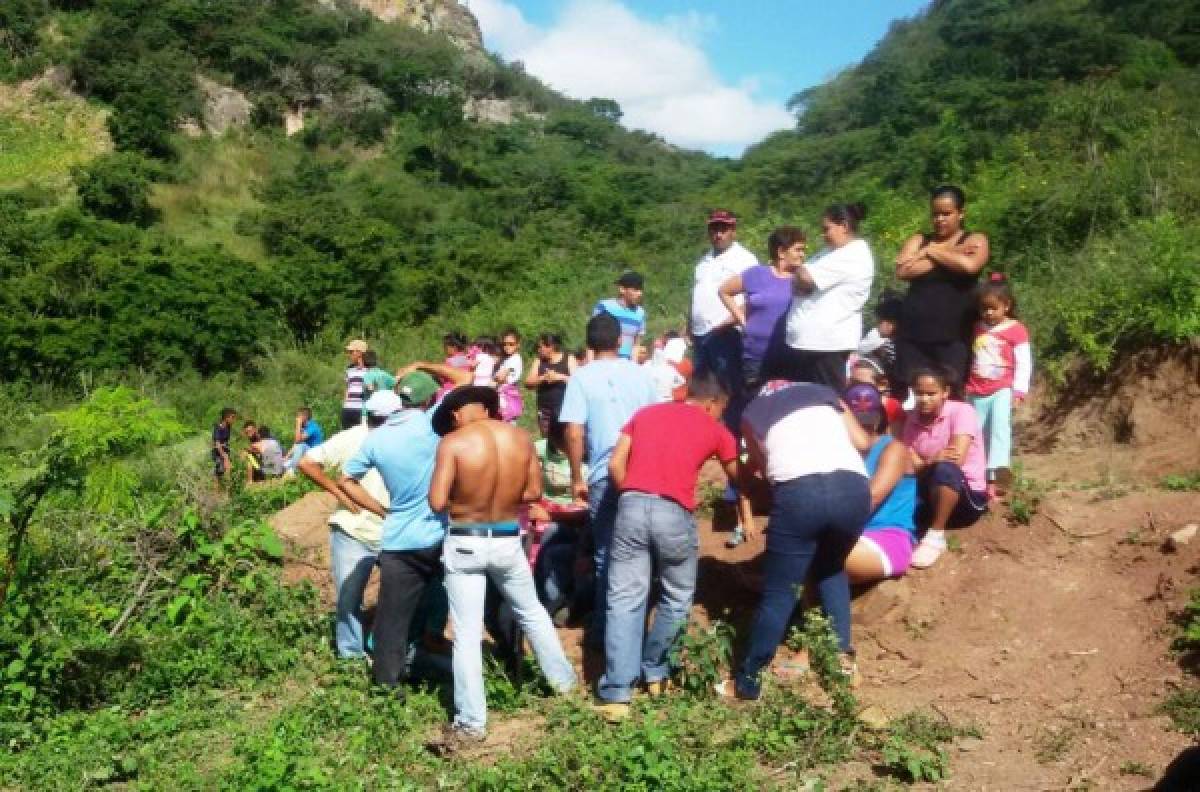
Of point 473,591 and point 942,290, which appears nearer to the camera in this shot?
point 473,591

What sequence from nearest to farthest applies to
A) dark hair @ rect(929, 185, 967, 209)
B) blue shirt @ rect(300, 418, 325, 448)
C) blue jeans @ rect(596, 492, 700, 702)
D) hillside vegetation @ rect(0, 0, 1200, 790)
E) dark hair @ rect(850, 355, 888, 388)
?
blue jeans @ rect(596, 492, 700, 702)
hillside vegetation @ rect(0, 0, 1200, 790)
dark hair @ rect(929, 185, 967, 209)
dark hair @ rect(850, 355, 888, 388)
blue shirt @ rect(300, 418, 325, 448)

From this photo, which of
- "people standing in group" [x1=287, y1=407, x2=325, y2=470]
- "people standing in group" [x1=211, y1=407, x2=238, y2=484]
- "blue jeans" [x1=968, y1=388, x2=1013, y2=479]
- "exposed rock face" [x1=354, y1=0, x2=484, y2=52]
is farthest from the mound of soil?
"exposed rock face" [x1=354, y1=0, x2=484, y2=52]

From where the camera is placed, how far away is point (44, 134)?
4069 centimetres

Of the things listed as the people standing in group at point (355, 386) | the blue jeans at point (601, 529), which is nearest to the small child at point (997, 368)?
the blue jeans at point (601, 529)

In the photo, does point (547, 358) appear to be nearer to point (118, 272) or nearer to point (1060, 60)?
point (118, 272)

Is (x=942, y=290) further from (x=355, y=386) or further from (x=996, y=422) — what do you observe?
A: (x=355, y=386)

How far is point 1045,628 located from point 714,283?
2.72 meters

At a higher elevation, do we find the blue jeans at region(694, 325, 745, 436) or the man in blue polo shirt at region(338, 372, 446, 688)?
the blue jeans at region(694, 325, 745, 436)

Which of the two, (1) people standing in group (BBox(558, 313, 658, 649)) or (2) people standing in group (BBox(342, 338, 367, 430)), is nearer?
(1) people standing in group (BBox(558, 313, 658, 649))

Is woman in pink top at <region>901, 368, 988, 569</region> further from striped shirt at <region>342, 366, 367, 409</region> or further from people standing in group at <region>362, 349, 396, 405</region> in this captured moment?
striped shirt at <region>342, 366, 367, 409</region>

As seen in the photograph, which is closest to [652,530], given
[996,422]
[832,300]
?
[832,300]

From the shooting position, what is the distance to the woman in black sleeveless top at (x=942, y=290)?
18.1ft

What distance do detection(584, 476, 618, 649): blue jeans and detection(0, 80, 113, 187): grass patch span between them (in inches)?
1462

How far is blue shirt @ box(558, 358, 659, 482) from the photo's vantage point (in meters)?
5.09
